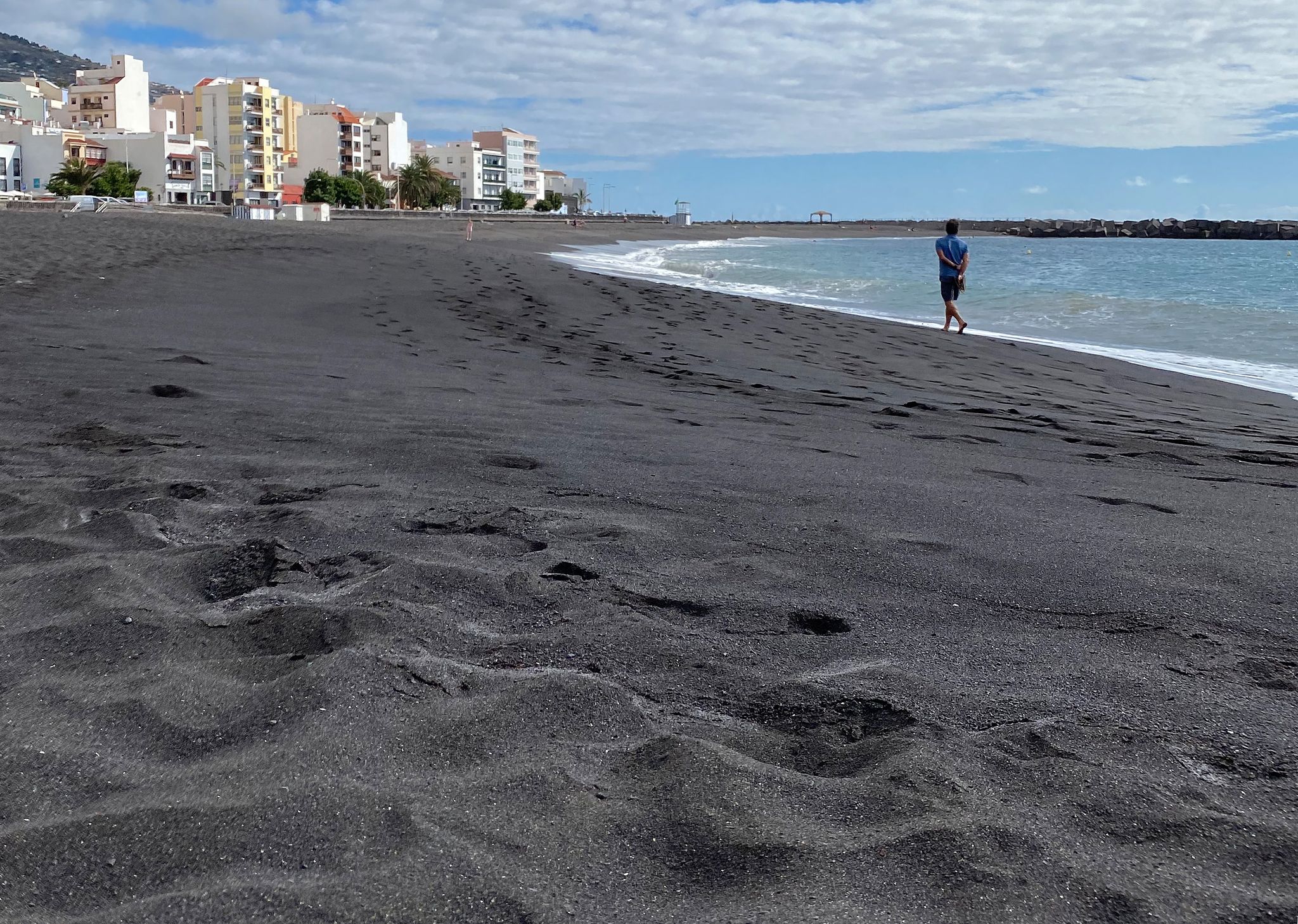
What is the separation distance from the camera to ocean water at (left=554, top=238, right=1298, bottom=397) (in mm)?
13000

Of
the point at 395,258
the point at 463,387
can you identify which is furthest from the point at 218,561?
the point at 395,258

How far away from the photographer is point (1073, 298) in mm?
20500

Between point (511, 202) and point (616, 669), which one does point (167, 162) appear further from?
point (616, 669)

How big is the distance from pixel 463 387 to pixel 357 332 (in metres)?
2.87

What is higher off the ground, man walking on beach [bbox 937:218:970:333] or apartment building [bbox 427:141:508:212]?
apartment building [bbox 427:141:508:212]

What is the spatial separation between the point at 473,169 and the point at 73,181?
213 ft

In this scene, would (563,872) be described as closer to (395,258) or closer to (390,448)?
(390,448)

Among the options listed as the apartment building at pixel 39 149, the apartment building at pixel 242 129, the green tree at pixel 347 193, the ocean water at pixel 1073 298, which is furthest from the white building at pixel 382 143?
the ocean water at pixel 1073 298

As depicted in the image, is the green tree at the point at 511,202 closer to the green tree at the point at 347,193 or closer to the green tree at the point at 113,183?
the green tree at the point at 347,193

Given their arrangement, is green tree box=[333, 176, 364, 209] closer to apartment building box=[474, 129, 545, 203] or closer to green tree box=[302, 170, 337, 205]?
green tree box=[302, 170, 337, 205]

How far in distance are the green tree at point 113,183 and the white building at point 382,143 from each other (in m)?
40.8

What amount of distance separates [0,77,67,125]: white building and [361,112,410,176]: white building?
28.0 metres

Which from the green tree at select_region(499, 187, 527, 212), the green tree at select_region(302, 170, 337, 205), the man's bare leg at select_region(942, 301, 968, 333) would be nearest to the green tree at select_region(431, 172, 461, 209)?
the green tree at select_region(499, 187, 527, 212)

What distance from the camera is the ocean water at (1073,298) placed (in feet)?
42.7
